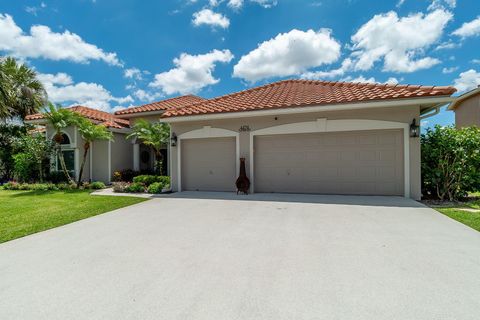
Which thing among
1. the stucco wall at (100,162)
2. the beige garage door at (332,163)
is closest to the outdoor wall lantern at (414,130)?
the beige garage door at (332,163)

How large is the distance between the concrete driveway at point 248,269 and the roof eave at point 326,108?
12.1ft

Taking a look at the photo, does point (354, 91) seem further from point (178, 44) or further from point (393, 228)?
point (178, 44)

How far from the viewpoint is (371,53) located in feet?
41.6

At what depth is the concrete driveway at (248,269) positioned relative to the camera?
2.33m

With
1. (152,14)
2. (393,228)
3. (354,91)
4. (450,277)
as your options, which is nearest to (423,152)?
(354,91)

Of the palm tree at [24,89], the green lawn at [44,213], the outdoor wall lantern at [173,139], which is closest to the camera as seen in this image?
the green lawn at [44,213]

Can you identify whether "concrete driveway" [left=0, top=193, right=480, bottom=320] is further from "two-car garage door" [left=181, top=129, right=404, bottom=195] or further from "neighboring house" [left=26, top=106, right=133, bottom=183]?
"neighboring house" [left=26, top=106, right=133, bottom=183]

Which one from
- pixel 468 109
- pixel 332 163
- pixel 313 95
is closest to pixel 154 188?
pixel 332 163

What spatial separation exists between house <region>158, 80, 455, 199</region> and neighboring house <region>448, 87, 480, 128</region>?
32.3 ft

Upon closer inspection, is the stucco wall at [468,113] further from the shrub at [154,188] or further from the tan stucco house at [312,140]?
the shrub at [154,188]

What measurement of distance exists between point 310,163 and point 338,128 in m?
1.67

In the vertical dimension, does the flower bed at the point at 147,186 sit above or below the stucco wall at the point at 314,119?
below

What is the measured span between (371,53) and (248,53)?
705cm

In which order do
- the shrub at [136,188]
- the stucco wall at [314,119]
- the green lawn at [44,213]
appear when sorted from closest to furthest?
the green lawn at [44,213] < the stucco wall at [314,119] < the shrub at [136,188]
